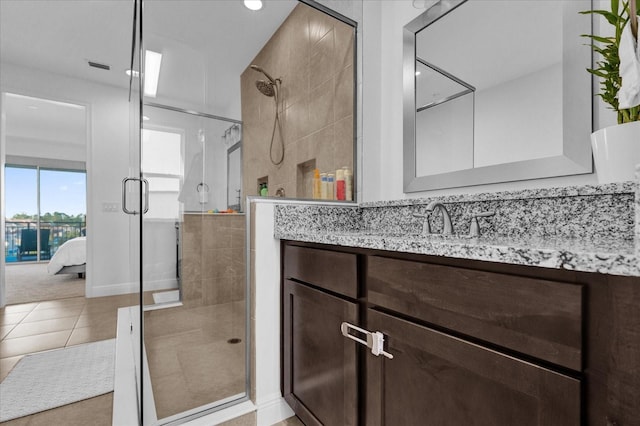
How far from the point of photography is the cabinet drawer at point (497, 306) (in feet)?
1.50

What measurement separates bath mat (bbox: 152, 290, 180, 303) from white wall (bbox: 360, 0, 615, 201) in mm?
1058

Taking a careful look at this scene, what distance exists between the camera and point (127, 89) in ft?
10.6

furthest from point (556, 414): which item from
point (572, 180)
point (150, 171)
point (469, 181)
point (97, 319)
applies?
point (97, 319)

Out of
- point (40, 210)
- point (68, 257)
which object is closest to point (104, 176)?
point (68, 257)

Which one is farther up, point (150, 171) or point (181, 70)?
point (181, 70)

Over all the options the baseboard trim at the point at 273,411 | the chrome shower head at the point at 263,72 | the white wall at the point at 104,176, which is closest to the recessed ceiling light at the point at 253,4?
the chrome shower head at the point at 263,72

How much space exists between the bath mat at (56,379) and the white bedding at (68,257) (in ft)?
10.2

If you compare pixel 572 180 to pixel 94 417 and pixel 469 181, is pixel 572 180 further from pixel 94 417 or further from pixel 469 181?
pixel 94 417

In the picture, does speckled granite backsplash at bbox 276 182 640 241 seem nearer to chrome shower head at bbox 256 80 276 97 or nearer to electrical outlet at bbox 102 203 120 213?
chrome shower head at bbox 256 80 276 97

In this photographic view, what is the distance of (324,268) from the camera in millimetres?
1012

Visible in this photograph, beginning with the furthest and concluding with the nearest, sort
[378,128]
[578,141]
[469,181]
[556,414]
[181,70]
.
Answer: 1. [378,128]
2. [181,70]
3. [469,181]
4. [578,141]
5. [556,414]

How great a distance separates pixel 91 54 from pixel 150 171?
245 centimetres

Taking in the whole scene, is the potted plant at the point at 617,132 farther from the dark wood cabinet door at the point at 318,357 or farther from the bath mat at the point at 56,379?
the bath mat at the point at 56,379

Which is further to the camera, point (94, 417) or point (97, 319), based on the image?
point (97, 319)
